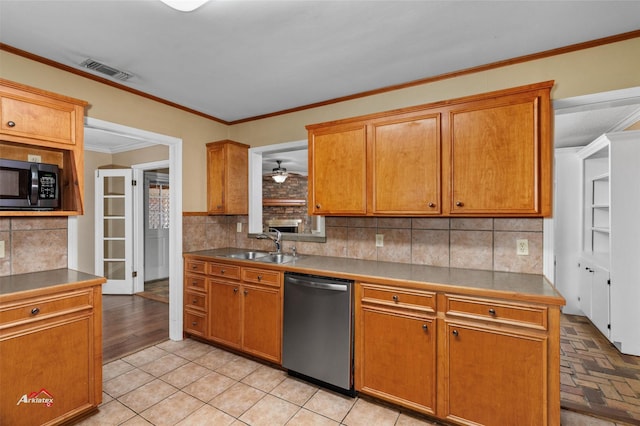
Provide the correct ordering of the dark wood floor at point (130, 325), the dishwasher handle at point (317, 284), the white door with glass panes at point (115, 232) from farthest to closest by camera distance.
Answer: the white door with glass panes at point (115, 232), the dark wood floor at point (130, 325), the dishwasher handle at point (317, 284)

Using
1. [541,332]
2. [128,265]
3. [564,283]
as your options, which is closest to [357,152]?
[541,332]

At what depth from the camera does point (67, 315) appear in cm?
188

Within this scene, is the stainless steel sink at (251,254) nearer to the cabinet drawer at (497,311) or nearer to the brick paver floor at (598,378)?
the cabinet drawer at (497,311)

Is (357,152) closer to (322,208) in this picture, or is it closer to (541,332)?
(322,208)

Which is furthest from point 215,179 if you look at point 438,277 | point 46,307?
point 438,277

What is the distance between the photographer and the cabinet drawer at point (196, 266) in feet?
10.0

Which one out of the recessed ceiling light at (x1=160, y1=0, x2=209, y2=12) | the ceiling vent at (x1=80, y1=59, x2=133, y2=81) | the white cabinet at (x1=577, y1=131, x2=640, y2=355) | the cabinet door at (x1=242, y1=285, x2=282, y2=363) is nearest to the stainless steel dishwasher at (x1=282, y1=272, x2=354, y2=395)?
the cabinet door at (x1=242, y1=285, x2=282, y2=363)

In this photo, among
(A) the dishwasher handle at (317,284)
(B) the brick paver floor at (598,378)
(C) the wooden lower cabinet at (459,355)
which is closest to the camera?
(C) the wooden lower cabinet at (459,355)

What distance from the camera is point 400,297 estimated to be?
2.01 m

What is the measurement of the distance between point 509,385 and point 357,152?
71.2 inches

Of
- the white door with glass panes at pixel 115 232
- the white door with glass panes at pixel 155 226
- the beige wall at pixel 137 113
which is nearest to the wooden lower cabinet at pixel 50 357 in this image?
the beige wall at pixel 137 113

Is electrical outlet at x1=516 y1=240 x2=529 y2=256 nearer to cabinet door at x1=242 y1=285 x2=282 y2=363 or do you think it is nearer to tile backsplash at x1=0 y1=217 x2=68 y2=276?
cabinet door at x1=242 y1=285 x2=282 y2=363

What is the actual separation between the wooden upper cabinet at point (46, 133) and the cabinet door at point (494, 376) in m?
2.74

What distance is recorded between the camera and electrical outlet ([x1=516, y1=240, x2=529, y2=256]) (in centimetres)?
218
